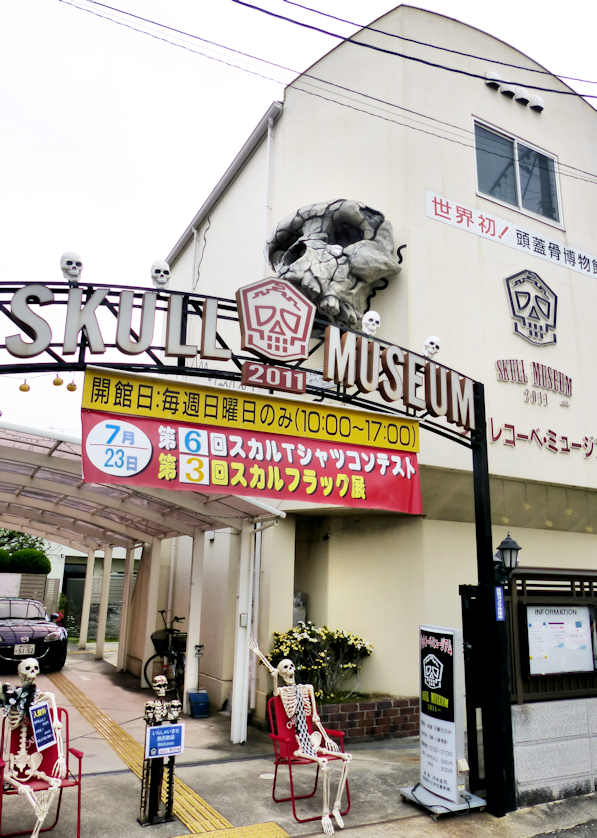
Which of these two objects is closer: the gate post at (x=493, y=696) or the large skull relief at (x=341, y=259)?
the gate post at (x=493, y=696)

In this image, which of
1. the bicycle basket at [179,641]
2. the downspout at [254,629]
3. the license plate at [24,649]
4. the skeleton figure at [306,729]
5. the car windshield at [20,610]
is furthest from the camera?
the car windshield at [20,610]

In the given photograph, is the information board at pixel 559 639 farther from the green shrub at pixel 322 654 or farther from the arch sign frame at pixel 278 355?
the green shrub at pixel 322 654

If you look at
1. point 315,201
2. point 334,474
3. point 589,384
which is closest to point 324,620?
point 334,474

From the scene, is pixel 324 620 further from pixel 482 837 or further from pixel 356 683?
pixel 482 837

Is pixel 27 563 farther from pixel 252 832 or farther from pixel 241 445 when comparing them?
pixel 252 832

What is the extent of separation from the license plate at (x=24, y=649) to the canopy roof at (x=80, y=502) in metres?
2.44

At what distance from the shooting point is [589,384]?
11531 millimetres

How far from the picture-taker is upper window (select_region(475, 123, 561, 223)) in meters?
11.6

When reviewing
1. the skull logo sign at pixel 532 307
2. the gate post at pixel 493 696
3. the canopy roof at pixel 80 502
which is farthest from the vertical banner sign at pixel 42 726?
the skull logo sign at pixel 532 307

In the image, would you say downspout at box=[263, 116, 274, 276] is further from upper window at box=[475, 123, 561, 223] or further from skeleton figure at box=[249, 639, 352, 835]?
skeleton figure at box=[249, 639, 352, 835]

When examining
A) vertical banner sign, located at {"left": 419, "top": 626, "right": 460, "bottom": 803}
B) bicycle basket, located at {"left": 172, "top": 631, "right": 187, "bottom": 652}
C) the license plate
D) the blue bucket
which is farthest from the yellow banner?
the license plate

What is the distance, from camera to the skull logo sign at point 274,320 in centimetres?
585

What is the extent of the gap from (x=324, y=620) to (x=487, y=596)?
4336 mm

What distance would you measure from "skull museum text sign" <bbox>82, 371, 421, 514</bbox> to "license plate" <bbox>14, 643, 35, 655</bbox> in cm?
765
